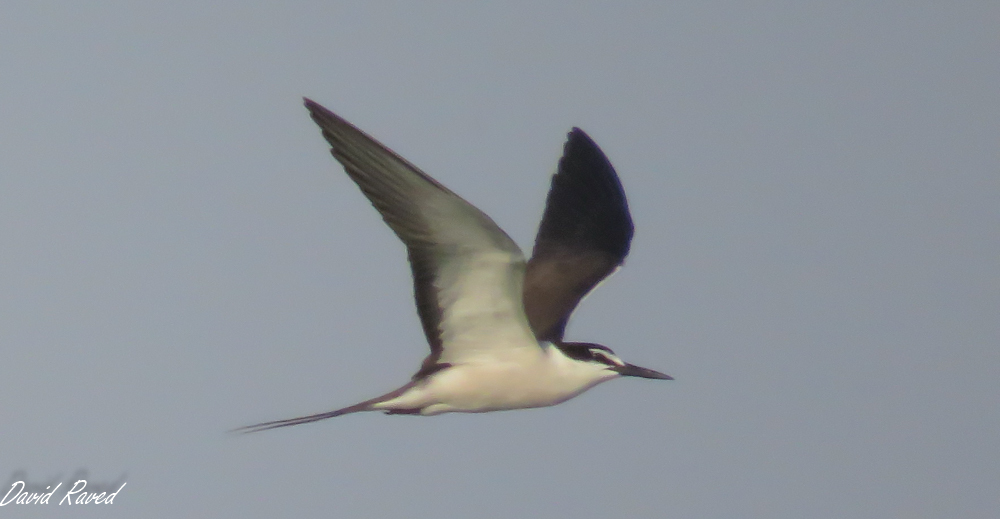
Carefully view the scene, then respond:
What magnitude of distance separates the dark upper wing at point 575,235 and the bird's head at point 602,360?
1.04 feet

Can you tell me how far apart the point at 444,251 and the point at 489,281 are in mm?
369

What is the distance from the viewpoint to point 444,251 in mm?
8641

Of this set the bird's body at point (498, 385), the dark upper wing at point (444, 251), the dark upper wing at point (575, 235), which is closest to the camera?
the dark upper wing at point (444, 251)

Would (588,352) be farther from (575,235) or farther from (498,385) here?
(575,235)

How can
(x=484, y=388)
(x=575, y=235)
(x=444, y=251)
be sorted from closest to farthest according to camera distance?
(x=444, y=251) → (x=484, y=388) → (x=575, y=235)

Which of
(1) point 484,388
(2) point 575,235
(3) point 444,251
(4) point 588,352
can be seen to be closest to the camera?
(3) point 444,251

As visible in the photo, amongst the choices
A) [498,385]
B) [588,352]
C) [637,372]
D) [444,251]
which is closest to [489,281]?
[444,251]

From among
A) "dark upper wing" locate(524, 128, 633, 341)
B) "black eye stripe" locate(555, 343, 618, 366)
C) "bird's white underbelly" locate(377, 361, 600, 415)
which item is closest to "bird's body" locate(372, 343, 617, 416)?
"bird's white underbelly" locate(377, 361, 600, 415)

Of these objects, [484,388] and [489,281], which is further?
[484,388]

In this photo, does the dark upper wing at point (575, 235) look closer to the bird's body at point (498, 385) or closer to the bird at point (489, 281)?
the bird at point (489, 281)

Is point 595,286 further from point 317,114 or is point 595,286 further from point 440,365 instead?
point 317,114

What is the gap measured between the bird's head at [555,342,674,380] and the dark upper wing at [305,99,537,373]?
13.8 inches

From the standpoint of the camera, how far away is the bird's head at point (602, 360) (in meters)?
9.39

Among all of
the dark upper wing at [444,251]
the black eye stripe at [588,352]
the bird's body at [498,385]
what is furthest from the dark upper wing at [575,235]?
the dark upper wing at [444,251]
